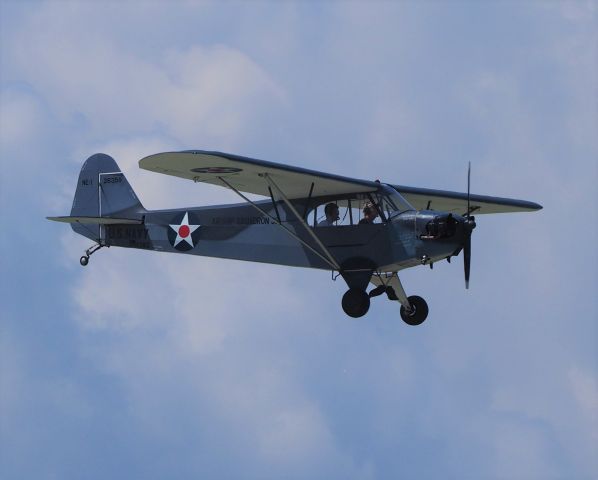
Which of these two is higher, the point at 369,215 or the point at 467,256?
the point at 369,215

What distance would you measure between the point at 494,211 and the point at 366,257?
186 inches

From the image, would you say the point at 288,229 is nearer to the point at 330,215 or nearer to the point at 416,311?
the point at 330,215

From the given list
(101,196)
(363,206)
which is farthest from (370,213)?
(101,196)

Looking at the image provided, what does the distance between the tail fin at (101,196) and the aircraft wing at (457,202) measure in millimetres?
5105

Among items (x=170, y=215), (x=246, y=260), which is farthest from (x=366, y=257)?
(x=170, y=215)

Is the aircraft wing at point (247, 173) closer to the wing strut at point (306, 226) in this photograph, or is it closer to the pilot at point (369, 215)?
the wing strut at point (306, 226)

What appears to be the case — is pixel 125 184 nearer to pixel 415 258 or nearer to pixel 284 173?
pixel 284 173

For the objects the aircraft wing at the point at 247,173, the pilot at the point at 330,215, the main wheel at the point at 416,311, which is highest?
the aircraft wing at the point at 247,173

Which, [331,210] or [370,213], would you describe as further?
[331,210]

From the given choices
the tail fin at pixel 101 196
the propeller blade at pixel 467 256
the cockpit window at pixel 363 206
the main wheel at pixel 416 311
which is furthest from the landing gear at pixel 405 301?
the tail fin at pixel 101 196

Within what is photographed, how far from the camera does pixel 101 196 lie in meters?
24.6

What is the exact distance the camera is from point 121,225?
2388 cm

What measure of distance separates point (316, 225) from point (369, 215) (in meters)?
0.94

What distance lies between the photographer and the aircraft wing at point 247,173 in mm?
19438
